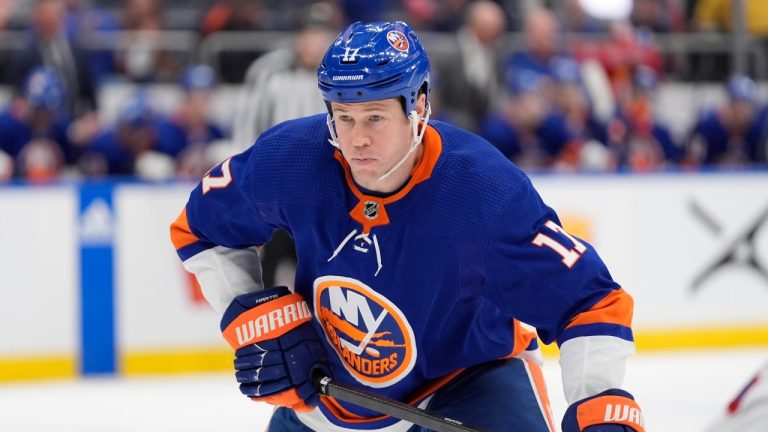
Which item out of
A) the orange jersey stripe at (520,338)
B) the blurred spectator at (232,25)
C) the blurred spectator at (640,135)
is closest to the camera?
the orange jersey stripe at (520,338)

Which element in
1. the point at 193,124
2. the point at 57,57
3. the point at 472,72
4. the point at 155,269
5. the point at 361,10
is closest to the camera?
the point at 155,269

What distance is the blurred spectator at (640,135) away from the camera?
312 inches

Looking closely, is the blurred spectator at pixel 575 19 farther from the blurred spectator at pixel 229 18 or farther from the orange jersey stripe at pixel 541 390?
the orange jersey stripe at pixel 541 390

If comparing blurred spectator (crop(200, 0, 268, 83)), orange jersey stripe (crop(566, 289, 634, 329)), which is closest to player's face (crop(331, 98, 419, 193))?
orange jersey stripe (crop(566, 289, 634, 329))

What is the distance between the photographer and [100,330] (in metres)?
6.18

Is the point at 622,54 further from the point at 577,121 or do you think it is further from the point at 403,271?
the point at 403,271

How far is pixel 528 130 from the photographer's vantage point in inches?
295

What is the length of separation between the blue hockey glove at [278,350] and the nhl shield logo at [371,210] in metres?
0.31

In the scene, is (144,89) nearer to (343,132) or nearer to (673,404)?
(673,404)

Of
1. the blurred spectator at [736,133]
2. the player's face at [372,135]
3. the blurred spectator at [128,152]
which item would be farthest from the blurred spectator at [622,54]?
the player's face at [372,135]

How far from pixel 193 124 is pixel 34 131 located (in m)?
0.90

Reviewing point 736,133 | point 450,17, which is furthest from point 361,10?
point 736,133

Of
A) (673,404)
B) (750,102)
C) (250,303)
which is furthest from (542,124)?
(250,303)

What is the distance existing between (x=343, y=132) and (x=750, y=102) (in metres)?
5.85
